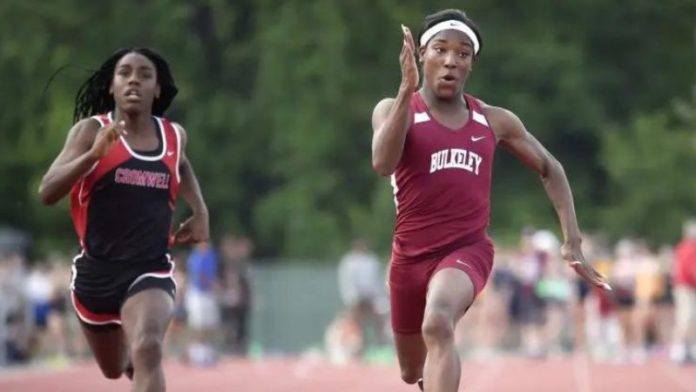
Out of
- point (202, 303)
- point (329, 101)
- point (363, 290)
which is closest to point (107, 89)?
point (202, 303)

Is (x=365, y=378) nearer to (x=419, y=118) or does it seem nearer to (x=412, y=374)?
(x=412, y=374)

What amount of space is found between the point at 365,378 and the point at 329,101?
2175 cm

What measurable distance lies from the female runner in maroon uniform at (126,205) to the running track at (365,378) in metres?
8.41

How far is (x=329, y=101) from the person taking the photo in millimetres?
43969

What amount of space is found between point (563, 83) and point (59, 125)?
11.8 meters

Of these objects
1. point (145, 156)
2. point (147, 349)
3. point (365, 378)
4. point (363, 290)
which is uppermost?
point (363, 290)

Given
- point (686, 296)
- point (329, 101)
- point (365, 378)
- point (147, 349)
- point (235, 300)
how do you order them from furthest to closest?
point (329, 101) < point (235, 300) < point (686, 296) < point (365, 378) < point (147, 349)

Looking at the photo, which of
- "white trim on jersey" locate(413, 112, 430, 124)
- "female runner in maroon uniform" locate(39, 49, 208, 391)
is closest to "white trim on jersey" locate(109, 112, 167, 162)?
"female runner in maroon uniform" locate(39, 49, 208, 391)

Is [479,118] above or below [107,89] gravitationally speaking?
below

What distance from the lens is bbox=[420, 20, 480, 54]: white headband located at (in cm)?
982

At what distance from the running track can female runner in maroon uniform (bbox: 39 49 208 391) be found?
8413 millimetres

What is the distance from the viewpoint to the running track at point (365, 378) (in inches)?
793

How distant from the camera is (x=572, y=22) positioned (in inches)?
1839

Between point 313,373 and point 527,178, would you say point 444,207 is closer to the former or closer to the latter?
point 313,373
